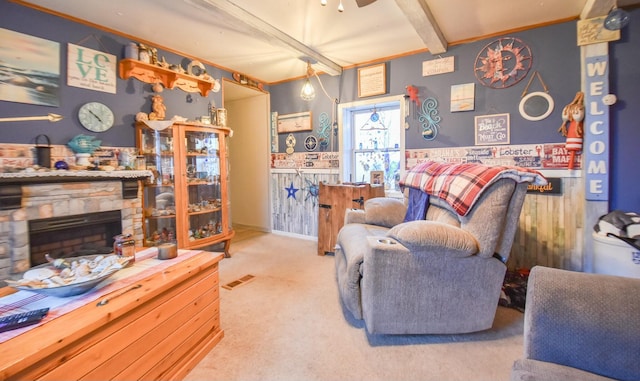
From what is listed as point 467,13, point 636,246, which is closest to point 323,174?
point 467,13

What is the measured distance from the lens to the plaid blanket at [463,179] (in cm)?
148

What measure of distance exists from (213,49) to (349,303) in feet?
9.41

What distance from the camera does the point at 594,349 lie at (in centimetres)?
78

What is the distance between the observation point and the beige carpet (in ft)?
4.49

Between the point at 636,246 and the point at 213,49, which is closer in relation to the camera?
the point at 636,246

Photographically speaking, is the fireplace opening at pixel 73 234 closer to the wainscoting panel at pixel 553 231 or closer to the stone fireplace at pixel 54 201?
the stone fireplace at pixel 54 201

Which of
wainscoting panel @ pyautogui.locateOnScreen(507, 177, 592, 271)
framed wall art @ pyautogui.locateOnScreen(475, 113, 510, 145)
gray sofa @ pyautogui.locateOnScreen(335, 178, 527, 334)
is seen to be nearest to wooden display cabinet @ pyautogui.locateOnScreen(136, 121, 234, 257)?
gray sofa @ pyautogui.locateOnScreen(335, 178, 527, 334)

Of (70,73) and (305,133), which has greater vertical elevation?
(70,73)

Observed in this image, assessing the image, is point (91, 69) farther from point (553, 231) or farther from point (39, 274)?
point (553, 231)

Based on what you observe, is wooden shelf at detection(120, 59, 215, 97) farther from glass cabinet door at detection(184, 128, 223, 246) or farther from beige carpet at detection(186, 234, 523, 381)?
beige carpet at detection(186, 234, 523, 381)

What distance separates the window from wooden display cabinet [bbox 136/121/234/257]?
1585 millimetres

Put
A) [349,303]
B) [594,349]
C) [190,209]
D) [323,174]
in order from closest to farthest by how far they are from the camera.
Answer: [594,349] → [349,303] → [190,209] → [323,174]

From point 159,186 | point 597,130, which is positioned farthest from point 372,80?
point 159,186

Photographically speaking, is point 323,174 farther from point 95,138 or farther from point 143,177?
point 95,138
